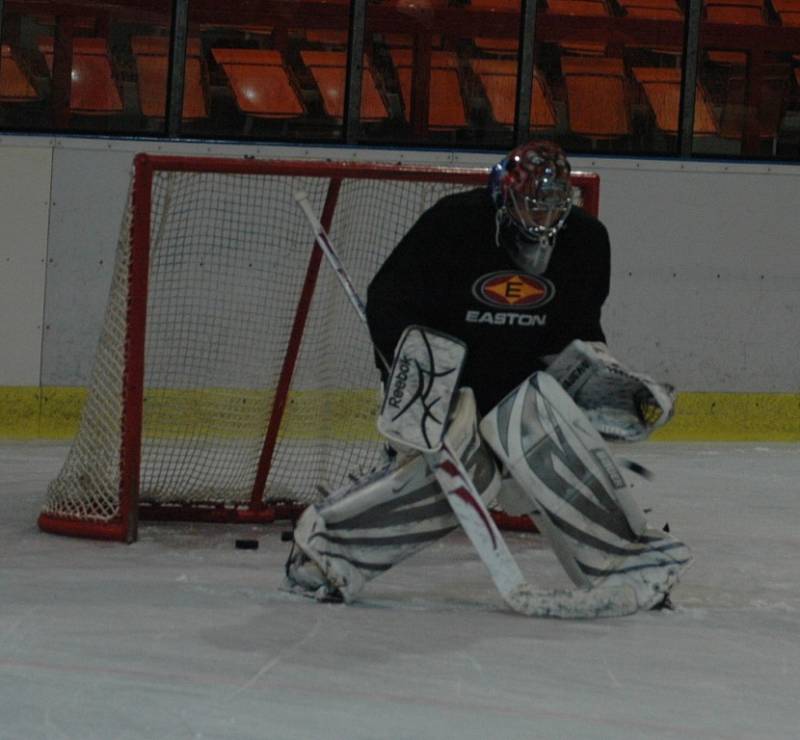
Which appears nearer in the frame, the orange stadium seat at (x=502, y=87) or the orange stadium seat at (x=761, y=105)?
the orange stadium seat at (x=502, y=87)

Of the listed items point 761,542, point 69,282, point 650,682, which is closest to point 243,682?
point 650,682

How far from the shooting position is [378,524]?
3869 mm

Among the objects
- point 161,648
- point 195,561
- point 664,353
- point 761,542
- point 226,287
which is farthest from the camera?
point 664,353

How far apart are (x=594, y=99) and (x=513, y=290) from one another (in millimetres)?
3569

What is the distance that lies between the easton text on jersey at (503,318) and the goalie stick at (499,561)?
20 centimetres

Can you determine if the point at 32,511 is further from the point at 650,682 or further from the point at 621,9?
the point at 621,9

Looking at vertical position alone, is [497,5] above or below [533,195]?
above

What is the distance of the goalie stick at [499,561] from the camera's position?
3.81 metres

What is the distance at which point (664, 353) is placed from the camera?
23.5 feet

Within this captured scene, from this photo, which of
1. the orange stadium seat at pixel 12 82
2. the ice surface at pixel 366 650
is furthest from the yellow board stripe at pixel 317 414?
the orange stadium seat at pixel 12 82

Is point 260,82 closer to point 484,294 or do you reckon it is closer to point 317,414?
point 317,414

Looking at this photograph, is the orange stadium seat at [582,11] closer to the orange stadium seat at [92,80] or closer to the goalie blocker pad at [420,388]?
the orange stadium seat at [92,80]

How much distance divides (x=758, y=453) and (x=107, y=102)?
8.95 ft

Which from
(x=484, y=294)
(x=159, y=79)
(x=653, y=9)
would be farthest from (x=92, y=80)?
(x=484, y=294)
